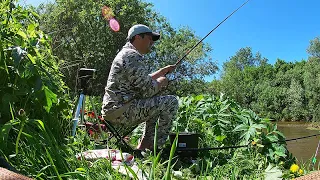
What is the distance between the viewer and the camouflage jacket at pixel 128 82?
2.89m

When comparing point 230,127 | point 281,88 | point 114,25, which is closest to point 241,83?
point 281,88

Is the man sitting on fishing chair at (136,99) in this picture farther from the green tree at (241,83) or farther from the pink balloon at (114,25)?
the green tree at (241,83)

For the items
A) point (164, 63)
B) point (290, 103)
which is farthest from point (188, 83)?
point (290, 103)

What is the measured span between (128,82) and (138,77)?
9 centimetres

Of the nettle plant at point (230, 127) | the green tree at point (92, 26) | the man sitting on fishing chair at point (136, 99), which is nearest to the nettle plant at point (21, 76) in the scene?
the man sitting on fishing chair at point (136, 99)

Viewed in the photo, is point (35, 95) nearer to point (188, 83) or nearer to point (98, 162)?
point (98, 162)

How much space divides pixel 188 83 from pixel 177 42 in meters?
Answer: 2.32

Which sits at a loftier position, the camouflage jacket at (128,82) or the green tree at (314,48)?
the green tree at (314,48)

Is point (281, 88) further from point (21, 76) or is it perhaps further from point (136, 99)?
point (21, 76)

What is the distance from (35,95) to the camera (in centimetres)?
161

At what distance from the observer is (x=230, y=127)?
3.61 meters

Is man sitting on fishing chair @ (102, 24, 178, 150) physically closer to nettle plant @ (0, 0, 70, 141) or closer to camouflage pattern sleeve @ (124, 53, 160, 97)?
camouflage pattern sleeve @ (124, 53, 160, 97)

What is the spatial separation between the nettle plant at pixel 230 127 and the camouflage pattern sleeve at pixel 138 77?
2.90ft

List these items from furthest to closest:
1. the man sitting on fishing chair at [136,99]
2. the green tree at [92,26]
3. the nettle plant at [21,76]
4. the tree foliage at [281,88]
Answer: the tree foliage at [281,88]
the green tree at [92,26]
the man sitting on fishing chair at [136,99]
the nettle plant at [21,76]
